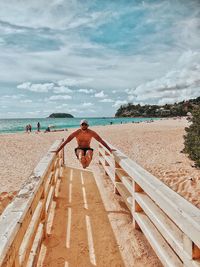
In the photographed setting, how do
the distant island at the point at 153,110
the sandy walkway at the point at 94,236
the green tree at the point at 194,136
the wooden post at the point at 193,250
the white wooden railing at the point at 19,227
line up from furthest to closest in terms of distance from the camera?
1. the distant island at the point at 153,110
2. the green tree at the point at 194,136
3. the sandy walkway at the point at 94,236
4. the wooden post at the point at 193,250
5. the white wooden railing at the point at 19,227

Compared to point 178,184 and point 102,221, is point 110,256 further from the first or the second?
point 178,184

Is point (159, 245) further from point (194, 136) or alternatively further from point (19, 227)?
point (194, 136)

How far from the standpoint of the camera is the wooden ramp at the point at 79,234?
3.54 m

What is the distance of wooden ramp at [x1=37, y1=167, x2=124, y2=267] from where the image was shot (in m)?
3.54

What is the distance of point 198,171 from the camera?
31.2 ft

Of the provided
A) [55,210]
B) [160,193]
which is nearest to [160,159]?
[55,210]

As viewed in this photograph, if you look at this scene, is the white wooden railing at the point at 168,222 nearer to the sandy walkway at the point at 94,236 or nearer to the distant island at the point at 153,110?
the sandy walkway at the point at 94,236

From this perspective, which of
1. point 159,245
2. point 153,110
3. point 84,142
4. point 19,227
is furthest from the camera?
point 153,110

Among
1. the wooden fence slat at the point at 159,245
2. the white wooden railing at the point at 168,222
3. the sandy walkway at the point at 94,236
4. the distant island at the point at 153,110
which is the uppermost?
the distant island at the point at 153,110

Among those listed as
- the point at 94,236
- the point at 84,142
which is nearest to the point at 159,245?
the point at 94,236

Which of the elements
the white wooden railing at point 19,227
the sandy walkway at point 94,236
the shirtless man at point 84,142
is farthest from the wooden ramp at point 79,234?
the shirtless man at point 84,142

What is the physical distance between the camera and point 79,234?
4254 mm

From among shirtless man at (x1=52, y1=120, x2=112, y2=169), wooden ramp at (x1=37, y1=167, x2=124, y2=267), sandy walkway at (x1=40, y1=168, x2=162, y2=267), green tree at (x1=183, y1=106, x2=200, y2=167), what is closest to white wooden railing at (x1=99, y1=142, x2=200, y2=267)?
sandy walkway at (x1=40, y1=168, x2=162, y2=267)

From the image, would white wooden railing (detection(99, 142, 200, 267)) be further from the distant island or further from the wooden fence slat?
A: the distant island
